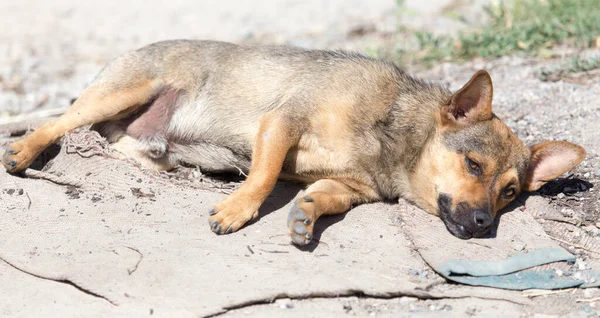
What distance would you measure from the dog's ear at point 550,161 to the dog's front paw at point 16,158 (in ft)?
Result: 14.5

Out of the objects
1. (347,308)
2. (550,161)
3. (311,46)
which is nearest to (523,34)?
(311,46)

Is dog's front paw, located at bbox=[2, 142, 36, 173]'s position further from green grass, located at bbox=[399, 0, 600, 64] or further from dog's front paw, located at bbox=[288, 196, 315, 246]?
green grass, located at bbox=[399, 0, 600, 64]

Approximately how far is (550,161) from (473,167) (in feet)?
3.22

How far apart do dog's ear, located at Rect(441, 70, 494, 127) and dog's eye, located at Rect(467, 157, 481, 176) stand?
370 millimetres

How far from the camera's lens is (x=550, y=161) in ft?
20.2

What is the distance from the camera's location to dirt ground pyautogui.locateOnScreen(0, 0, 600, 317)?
5555 millimetres

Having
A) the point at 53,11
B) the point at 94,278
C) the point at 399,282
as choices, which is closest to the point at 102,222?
the point at 94,278

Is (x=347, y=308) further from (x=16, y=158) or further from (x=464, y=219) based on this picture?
(x=16, y=158)

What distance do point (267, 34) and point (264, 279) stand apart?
7781mm

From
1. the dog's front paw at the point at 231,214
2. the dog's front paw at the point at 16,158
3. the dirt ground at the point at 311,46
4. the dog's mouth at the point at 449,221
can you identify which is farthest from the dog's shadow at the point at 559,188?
the dog's front paw at the point at 16,158

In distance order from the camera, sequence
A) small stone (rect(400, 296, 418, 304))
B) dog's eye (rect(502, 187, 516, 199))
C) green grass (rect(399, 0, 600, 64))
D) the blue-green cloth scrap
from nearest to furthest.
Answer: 1. small stone (rect(400, 296, 418, 304))
2. the blue-green cloth scrap
3. dog's eye (rect(502, 187, 516, 199))
4. green grass (rect(399, 0, 600, 64))

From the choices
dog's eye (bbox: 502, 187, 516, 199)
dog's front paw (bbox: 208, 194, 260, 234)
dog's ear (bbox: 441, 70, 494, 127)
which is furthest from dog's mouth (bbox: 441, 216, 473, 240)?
dog's front paw (bbox: 208, 194, 260, 234)

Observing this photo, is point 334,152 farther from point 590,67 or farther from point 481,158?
point 590,67

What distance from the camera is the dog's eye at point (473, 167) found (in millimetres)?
5570
